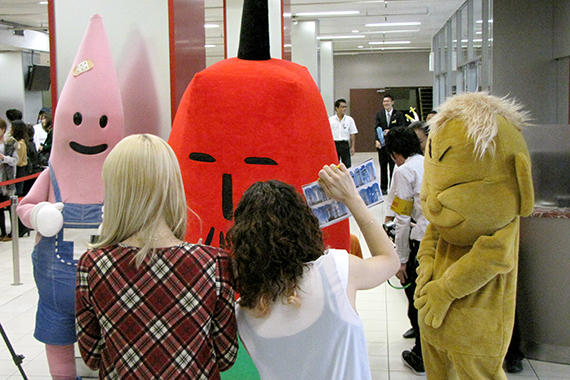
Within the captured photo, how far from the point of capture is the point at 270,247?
1.28 m

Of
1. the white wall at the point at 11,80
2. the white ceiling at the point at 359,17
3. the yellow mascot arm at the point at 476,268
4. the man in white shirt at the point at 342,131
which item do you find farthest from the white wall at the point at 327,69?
the yellow mascot arm at the point at 476,268

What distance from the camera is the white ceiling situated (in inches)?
440

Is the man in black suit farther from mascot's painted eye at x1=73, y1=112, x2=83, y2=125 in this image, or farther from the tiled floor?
mascot's painted eye at x1=73, y1=112, x2=83, y2=125

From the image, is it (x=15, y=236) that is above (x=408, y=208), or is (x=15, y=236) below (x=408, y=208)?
below

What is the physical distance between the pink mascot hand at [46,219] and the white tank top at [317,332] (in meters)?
1.40

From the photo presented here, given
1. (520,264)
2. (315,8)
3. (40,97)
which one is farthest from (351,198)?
(40,97)

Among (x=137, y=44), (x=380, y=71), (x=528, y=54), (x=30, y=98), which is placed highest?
(x=380, y=71)

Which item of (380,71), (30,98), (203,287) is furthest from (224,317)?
(380,71)

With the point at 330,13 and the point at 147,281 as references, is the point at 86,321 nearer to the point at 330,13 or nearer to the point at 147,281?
the point at 147,281

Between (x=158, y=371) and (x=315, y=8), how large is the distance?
11.2 metres

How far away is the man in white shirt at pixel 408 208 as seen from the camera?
10.3ft

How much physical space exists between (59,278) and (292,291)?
156 centimetres

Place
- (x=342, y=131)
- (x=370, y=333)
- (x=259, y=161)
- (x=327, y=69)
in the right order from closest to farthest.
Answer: (x=259, y=161) → (x=370, y=333) → (x=342, y=131) → (x=327, y=69)

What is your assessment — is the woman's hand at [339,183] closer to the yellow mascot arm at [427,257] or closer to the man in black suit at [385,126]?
the yellow mascot arm at [427,257]
